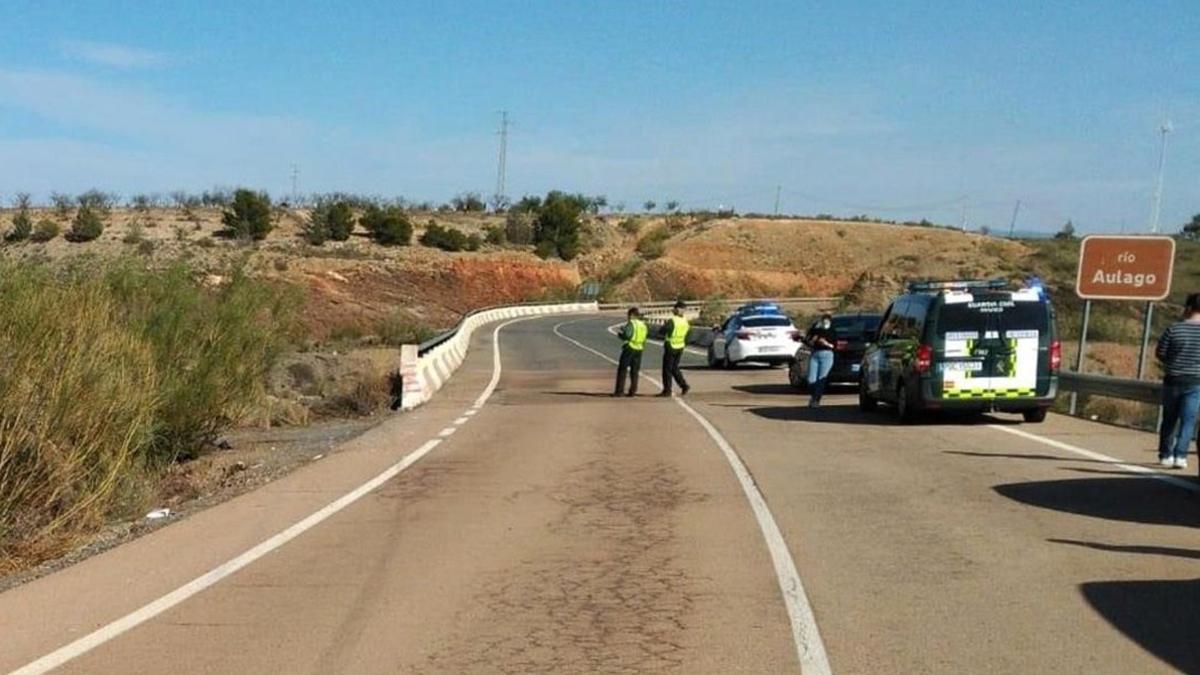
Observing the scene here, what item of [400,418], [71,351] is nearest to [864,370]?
Result: [400,418]

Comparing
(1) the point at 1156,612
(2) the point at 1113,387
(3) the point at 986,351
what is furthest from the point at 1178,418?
(1) the point at 1156,612

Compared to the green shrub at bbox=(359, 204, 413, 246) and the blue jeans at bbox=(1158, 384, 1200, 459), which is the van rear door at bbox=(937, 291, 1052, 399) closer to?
the blue jeans at bbox=(1158, 384, 1200, 459)

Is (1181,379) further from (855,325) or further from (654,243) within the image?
(654,243)

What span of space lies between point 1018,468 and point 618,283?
104093mm

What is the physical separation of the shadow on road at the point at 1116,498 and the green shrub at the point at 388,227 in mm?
97177

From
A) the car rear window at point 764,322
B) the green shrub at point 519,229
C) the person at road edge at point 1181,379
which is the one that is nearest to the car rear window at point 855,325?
the car rear window at point 764,322

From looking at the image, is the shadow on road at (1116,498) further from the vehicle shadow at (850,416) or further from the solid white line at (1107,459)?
the vehicle shadow at (850,416)

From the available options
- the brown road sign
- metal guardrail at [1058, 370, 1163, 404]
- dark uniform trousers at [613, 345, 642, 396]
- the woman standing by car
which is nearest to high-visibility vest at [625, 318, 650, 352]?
dark uniform trousers at [613, 345, 642, 396]

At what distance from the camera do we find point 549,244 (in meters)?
122

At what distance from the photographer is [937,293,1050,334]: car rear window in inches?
734

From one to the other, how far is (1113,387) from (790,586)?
12.5 m

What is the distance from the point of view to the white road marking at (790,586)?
6906 mm

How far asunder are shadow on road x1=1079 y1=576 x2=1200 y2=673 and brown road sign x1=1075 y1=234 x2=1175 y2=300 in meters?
13.0

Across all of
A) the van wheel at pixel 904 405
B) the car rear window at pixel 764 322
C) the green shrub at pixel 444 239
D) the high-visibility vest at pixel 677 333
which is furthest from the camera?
the green shrub at pixel 444 239
